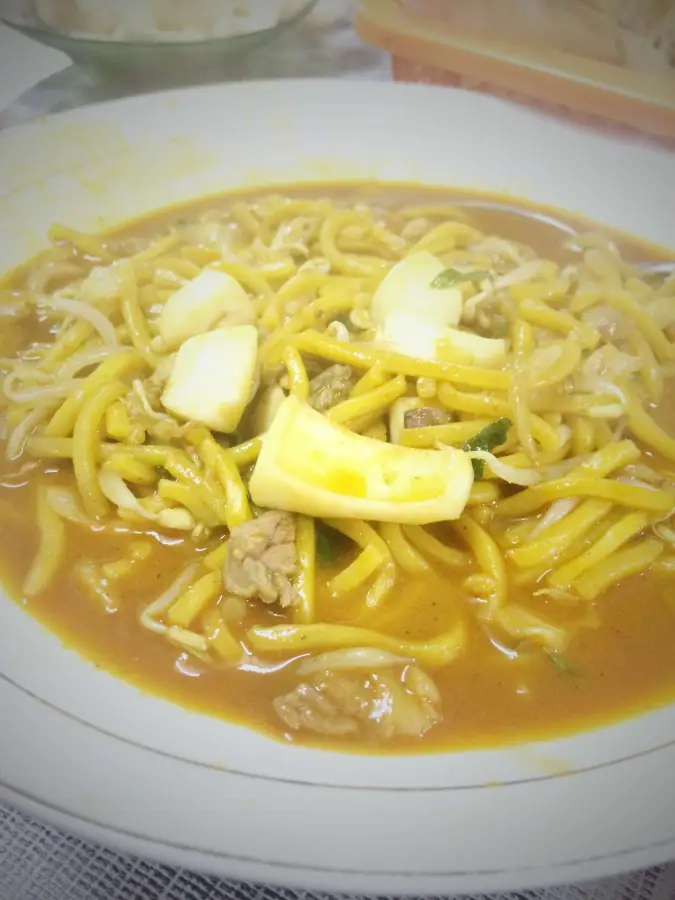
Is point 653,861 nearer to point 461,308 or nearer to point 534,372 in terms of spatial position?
point 534,372

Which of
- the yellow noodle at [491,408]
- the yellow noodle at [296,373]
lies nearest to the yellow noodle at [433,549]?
the yellow noodle at [491,408]

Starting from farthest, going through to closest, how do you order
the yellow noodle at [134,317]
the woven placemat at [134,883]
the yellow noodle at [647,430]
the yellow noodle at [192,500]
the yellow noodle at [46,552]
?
the yellow noodle at [134,317]
the yellow noodle at [647,430]
the yellow noodle at [192,500]
the yellow noodle at [46,552]
the woven placemat at [134,883]

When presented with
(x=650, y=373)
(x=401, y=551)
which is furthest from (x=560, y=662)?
(x=650, y=373)

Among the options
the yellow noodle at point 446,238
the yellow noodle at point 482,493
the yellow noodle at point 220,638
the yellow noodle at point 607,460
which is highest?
the yellow noodle at point 446,238

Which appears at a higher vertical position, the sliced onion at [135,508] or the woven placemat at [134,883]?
the sliced onion at [135,508]

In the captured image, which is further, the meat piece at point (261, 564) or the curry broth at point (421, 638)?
the meat piece at point (261, 564)

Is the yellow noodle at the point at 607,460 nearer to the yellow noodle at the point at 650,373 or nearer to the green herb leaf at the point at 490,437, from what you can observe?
the green herb leaf at the point at 490,437

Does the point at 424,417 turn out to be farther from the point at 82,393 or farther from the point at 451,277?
the point at 82,393
